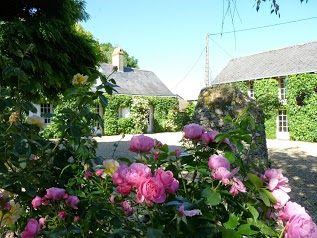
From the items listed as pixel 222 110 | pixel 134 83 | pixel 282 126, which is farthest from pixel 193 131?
pixel 134 83

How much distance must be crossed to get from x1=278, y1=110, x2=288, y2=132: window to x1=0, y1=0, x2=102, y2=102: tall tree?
14.7m

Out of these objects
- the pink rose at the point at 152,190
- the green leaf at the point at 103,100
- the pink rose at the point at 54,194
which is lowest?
the pink rose at the point at 54,194

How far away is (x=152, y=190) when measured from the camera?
993 mm

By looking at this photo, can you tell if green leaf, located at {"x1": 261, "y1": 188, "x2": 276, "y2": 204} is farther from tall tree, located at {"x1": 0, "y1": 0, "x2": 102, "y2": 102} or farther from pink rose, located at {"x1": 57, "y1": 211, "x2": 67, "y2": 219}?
tall tree, located at {"x1": 0, "y1": 0, "x2": 102, "y2": 102}

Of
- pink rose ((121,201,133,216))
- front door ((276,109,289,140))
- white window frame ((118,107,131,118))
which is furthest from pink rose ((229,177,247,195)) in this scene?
white window frame ((118,107,131,118))

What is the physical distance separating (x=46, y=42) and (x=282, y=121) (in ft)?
53.8

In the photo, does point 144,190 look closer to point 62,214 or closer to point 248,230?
point 248,230

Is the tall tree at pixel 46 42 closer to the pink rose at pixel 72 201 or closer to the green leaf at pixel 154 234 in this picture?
the pink rose at pixel 72 201

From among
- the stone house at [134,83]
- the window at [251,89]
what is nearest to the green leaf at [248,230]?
the window at [251,89]

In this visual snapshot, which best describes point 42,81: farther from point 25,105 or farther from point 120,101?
point 120,101

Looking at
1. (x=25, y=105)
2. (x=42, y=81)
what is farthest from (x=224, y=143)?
(x=42, y=81)

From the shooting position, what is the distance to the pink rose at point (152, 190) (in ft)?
3.25

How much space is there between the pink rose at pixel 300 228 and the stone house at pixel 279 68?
17.7 m

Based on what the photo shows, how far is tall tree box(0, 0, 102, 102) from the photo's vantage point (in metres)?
6.63
